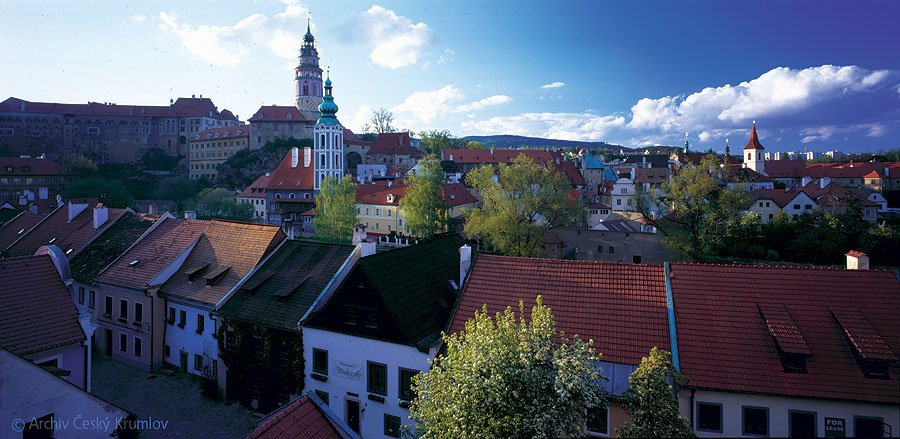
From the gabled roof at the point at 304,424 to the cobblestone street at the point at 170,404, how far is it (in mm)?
8723

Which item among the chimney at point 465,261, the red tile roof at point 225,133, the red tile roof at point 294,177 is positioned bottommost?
the chimney at point 465,261

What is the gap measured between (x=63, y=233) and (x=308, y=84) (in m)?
120

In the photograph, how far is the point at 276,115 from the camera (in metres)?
120

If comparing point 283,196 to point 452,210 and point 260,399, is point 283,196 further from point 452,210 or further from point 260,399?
point 260,399

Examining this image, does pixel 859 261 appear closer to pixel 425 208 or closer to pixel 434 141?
pixel 425 208

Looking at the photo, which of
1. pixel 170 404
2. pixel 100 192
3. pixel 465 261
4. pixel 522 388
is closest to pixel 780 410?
pixel 522 388

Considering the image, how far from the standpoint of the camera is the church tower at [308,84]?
14450cm

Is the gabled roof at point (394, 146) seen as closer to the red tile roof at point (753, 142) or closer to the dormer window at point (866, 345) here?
the red tile roof at point (753, 142)

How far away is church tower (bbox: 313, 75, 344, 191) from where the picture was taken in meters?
88.3

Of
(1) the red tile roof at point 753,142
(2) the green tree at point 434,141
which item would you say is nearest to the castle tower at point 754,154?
(1) the red tile roof at point 753,142

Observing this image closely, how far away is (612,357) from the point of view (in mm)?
14719

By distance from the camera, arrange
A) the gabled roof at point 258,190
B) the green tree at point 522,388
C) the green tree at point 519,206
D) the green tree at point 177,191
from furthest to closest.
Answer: the green tree at point 177,191 → the gabled roof at point 258,190 → the green tree at point 519,206 → the green tree at point 522,388

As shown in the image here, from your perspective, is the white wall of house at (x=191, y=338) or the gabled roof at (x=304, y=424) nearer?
the gabled roof at (x=304, y=424)

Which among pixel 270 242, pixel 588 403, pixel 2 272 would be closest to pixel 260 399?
pixel 270 242
